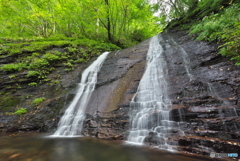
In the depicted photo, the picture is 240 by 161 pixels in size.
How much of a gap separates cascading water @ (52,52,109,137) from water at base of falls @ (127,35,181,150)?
2298 mm

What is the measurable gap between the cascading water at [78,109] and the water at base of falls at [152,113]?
2298 millimetres

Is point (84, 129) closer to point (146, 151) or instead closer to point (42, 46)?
point (146, 151)

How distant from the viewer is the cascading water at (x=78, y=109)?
16.2 feet

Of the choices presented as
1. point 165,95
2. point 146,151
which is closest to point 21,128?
point 146,151

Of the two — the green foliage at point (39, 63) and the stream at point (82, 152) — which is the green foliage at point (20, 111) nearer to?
the stream at point (82, 152)

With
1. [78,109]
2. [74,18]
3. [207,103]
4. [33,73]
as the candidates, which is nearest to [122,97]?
[78,109]

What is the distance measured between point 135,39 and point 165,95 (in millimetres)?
12240

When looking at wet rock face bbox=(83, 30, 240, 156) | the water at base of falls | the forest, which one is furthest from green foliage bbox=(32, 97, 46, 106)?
the water at base of falls

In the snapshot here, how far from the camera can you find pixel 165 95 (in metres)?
4.55

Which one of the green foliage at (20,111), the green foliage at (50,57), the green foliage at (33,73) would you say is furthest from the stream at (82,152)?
the green foliage at (50,57)

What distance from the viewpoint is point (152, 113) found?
409 centimetres

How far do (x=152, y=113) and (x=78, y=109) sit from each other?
134 inches

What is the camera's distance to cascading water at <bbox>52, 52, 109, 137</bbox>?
493 cm

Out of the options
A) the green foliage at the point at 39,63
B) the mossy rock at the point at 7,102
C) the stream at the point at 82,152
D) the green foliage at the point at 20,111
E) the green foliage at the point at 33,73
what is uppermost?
the green foliage at the point at 39,63
